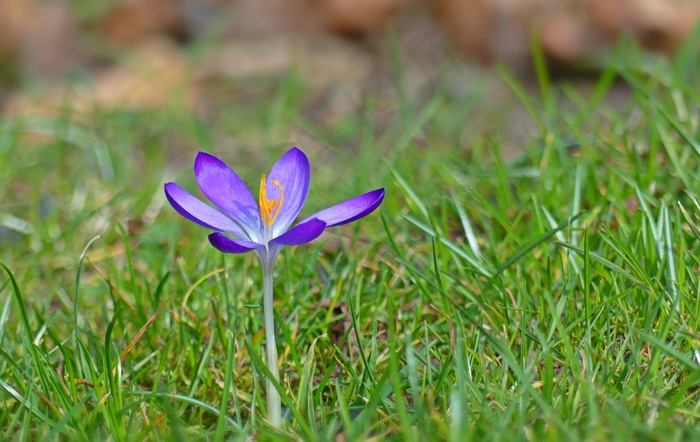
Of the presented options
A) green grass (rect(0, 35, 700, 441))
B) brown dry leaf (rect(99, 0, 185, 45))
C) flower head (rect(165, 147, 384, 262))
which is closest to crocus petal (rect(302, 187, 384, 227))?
flower head (rect(165, 147, 384, 262))

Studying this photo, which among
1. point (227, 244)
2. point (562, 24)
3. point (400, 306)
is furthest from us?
point (562, 24)

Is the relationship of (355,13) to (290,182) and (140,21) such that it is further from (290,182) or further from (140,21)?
(290,182)

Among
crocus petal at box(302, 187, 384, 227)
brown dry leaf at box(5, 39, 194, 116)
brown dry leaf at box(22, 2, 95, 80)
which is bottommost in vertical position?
brown dry leaf at box(5, 39, 194, 116)

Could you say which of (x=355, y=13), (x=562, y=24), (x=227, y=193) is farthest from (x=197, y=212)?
(x=355, y=13)

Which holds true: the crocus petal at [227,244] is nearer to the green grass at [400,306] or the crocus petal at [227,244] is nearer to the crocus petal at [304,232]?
the crocus petal at [304,232]

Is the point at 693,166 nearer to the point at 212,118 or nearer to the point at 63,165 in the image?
the point at 63,165

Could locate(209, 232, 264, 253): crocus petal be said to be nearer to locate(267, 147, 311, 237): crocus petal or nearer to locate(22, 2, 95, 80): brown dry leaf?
locate(267, 147, 311, 237): crocus petal
